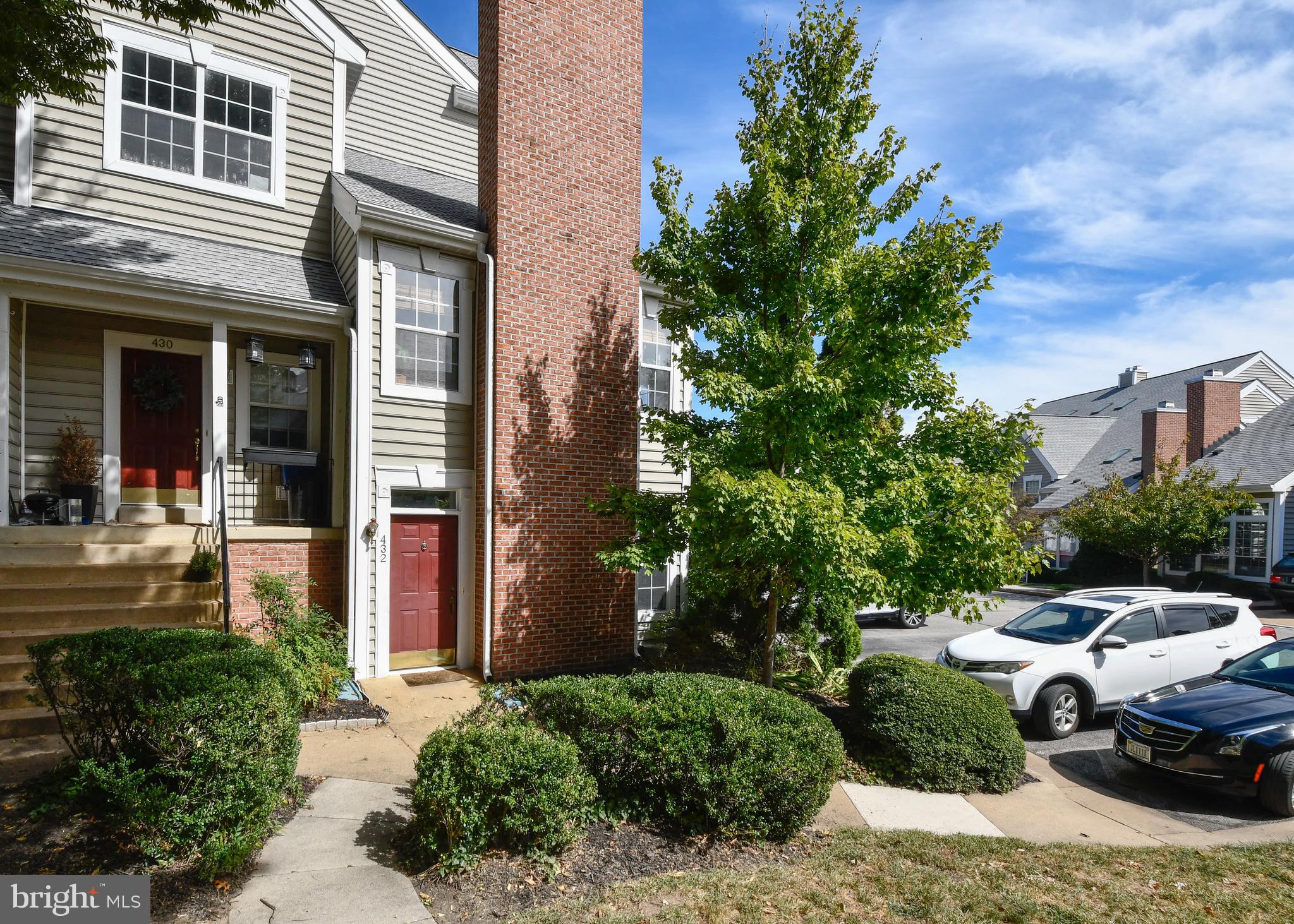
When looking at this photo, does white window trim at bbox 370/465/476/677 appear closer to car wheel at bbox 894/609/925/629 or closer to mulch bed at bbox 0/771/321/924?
mulch bed at bbox 0/771/321/924

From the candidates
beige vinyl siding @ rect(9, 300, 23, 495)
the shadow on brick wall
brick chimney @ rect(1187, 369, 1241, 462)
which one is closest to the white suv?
the shadow on brick wall

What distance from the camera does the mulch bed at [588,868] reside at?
425 cm

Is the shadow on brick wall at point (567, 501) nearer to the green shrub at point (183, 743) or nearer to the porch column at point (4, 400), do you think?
the green shrub at point (183, 743)

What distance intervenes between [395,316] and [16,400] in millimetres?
4612

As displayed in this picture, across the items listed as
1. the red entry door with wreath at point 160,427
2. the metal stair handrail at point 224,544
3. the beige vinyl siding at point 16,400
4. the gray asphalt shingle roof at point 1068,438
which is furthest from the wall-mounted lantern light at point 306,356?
the gray asphalt shingle roof at point 1068,438

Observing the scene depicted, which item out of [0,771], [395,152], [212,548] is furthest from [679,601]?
[395,152]

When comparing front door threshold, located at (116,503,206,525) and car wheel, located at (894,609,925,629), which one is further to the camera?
car wheel, located at (894,609,925,629)

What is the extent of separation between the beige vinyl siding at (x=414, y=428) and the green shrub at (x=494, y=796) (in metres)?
5.46

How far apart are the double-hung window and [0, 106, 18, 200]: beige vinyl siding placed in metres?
8.75

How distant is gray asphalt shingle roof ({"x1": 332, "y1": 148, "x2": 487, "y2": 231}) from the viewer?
1001 centimetres

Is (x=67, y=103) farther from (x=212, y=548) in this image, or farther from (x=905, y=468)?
(x=905, y=468)

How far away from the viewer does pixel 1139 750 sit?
6980 mm

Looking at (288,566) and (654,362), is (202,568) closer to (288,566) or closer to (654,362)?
(288,566)

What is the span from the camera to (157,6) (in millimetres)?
6953
